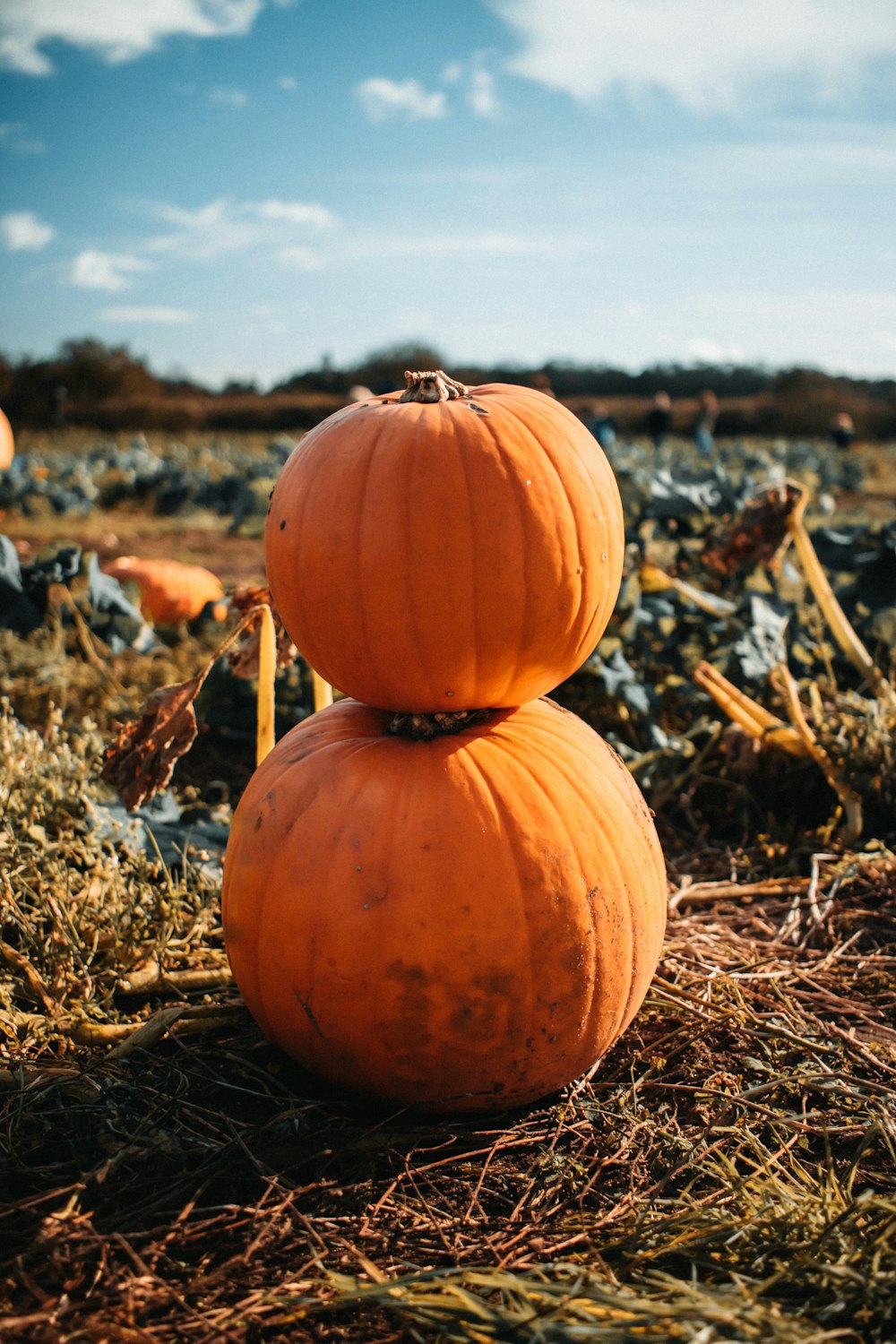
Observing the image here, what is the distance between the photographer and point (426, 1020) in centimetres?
186

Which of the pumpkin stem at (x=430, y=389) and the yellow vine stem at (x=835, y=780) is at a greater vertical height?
the pumpkin stem at (x=430, y=389)

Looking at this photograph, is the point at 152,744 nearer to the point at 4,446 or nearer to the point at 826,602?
the point at 826,602

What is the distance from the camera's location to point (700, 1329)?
1302mm

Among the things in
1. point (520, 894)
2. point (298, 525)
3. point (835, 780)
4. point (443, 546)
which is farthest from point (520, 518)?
point (835, 780)

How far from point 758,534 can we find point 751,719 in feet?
2.23

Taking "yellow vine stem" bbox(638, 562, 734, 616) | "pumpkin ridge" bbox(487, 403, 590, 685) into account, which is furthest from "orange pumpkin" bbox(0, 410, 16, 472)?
"pumpkin ridge" bbox(487, 403, 590, 685)

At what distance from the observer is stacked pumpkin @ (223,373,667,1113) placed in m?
1.86

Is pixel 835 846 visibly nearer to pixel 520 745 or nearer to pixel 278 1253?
pixel 520 745

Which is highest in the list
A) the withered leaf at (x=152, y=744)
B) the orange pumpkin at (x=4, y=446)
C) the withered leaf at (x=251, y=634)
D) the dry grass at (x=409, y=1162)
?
the orange pumpkin at (x=4, y=446)

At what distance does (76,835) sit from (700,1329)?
221cm

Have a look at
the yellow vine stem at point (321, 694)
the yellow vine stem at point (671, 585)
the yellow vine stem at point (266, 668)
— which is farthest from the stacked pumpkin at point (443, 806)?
the yellow vine stem at point (671, 585)

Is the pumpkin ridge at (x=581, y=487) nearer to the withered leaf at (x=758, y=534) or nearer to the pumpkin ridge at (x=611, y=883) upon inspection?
the pumpkin ridge at (x=611, y=883)

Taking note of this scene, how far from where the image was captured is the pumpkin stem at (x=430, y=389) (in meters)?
2.09

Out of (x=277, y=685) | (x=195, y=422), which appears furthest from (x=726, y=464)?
(x=195, y=422)
